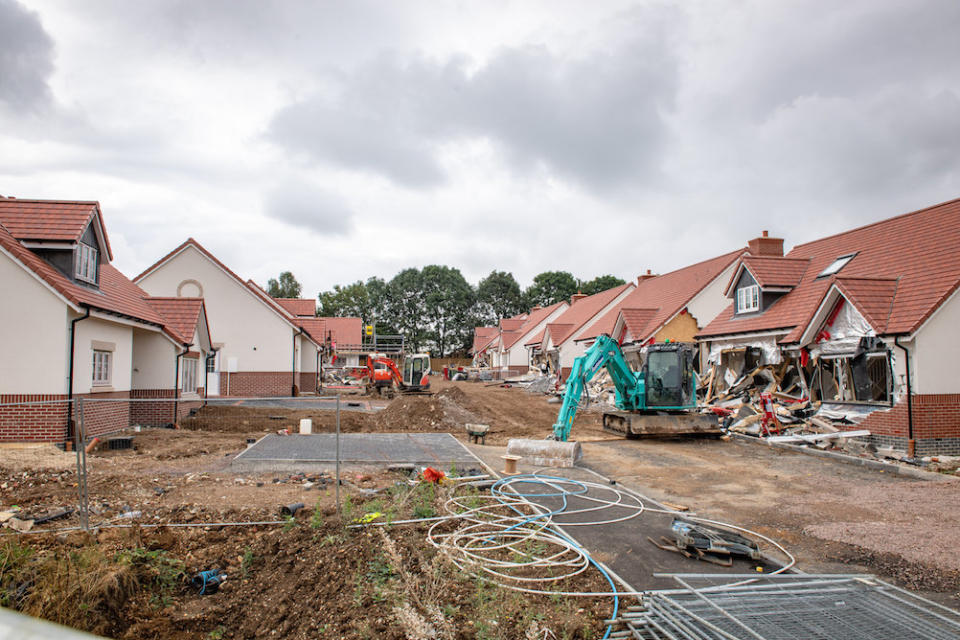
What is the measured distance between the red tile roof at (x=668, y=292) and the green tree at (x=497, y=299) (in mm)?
55657

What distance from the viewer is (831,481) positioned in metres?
11.7

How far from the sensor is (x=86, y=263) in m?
15.4

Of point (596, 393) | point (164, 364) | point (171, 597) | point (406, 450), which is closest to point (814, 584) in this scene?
point (171, 597)

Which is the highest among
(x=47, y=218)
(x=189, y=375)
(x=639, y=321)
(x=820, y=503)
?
(x=47, y=218)

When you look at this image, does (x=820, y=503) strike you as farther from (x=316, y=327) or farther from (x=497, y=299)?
(x=497, y=299)

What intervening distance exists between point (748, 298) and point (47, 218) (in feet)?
75.1

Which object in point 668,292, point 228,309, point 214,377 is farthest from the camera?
point 668,292

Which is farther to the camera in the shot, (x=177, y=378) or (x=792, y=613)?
(x=177, y=378)

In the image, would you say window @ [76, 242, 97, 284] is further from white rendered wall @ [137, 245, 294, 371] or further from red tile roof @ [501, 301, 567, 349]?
red tile roof @ [501, 301, 567, 349]

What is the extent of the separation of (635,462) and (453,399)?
12.5m

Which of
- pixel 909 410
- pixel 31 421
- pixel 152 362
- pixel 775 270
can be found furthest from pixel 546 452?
pixel 775 270

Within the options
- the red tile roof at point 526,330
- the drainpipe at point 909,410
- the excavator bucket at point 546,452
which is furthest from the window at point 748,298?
the red tile roof at point 526,330

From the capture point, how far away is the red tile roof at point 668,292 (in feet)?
98.0

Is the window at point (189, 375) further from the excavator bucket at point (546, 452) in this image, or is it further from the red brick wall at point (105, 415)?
the excavator bucket at point (546, 452)
